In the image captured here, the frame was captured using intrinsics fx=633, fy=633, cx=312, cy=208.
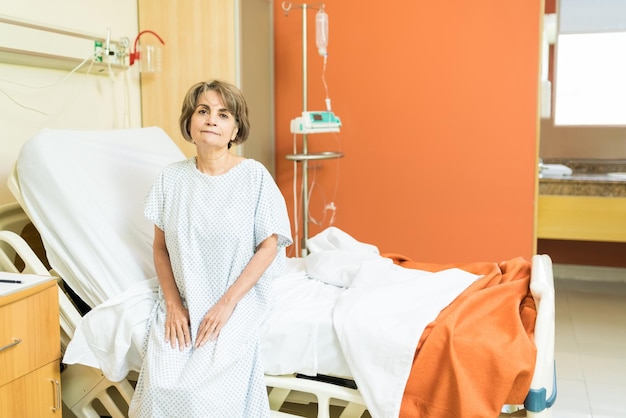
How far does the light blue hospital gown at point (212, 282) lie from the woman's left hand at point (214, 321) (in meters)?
0.02

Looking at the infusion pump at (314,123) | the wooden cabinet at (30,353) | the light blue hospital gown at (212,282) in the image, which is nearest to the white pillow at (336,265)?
the light blue hospital gown at (212,282)

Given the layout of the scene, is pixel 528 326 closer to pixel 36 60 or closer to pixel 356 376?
pixel 356 376

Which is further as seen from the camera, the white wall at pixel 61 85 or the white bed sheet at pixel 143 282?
the white wall at pixel 61 85

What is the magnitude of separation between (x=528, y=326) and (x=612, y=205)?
1805 millimetres

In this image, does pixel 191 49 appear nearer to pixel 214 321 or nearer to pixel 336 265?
pixel 336 265

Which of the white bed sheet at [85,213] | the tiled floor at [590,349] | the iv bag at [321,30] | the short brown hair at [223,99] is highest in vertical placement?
the iv bag at [321,30]

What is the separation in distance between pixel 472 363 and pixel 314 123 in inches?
69.8

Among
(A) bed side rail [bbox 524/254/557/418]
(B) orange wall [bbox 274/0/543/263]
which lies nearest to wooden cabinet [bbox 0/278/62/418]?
(A) bed side rail [bbox 524/254/557/418]

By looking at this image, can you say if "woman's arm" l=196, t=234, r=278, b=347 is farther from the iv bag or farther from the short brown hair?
the iv bag

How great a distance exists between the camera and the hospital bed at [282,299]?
1.62 meters

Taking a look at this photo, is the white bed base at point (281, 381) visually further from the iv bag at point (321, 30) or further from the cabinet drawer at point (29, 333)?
the iv bag at point (321, 30)

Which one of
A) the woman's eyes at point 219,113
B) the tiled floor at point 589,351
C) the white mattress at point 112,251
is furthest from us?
the tiled floor at point 589,351

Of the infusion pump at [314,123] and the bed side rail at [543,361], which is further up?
the infusion pump at [314,123]

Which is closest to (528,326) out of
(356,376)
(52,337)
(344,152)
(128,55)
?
(356,376)
